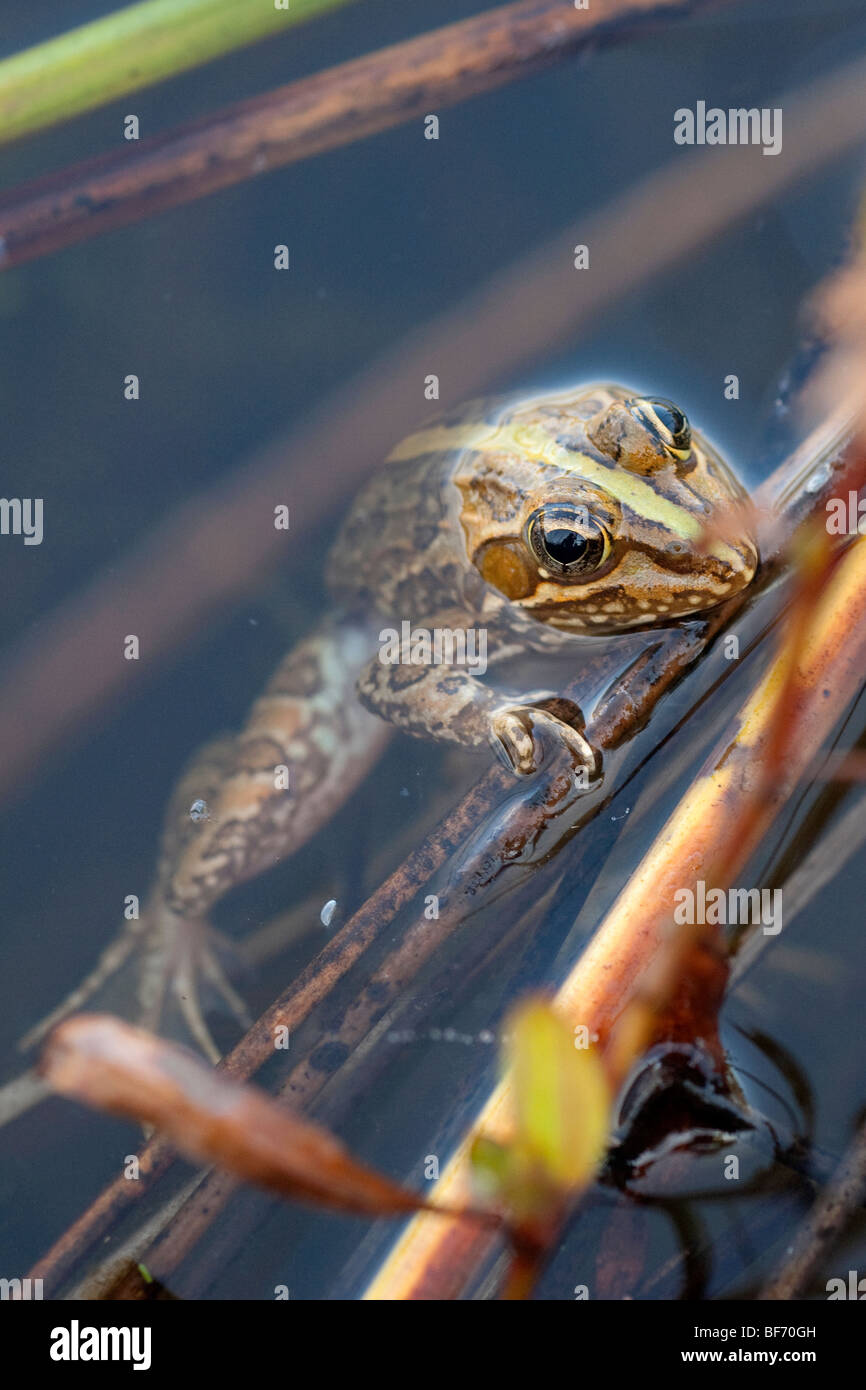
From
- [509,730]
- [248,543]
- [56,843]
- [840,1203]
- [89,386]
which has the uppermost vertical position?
[89,386]

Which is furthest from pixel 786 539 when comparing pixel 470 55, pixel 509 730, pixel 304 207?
pixel 304 207

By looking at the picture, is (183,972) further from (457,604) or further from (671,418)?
(671,418)

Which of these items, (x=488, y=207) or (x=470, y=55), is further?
(x=488, y=207)

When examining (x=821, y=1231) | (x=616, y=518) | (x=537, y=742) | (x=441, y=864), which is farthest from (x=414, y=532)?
(x=821, y=1231)

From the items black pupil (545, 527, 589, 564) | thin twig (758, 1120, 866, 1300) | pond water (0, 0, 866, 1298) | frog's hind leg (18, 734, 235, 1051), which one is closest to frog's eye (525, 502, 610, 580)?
black pupil (545, 527, 589, 564)

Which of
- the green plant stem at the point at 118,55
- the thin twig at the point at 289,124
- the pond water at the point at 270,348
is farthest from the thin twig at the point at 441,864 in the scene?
the green plant stem at the point at 118,55

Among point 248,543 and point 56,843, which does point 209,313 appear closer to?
point 248,543
